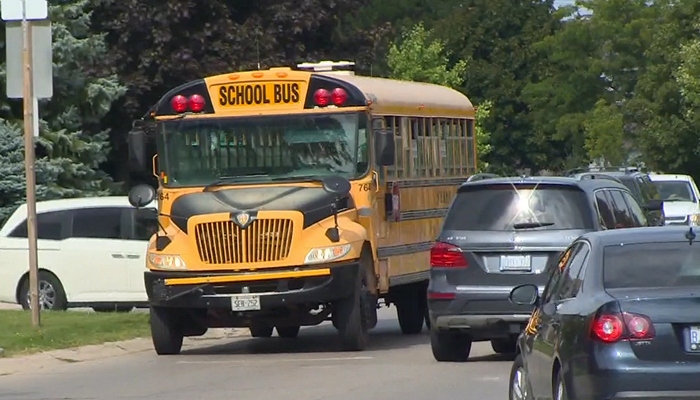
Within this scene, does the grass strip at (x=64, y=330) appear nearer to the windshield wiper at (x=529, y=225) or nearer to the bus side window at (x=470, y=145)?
the bus side window at (x=470, y=145)

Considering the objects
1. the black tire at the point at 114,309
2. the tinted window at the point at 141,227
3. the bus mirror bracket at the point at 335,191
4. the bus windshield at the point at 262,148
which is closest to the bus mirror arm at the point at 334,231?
the bus mirror bracket at the point at 335,191

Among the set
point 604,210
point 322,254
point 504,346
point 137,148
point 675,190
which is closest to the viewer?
point 604,210

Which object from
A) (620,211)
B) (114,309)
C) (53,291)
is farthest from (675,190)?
(620,211)

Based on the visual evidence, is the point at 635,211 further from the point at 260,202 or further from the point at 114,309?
the point at 114,309

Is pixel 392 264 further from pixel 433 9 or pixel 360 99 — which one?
pixel 433 9

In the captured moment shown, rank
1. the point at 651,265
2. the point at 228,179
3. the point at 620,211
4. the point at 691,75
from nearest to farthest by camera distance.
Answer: the point at 651,265 → the point at 620,211 → the point at 228,179 → the point at 691,75

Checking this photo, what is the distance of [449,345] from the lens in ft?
54.0

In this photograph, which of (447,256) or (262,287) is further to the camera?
(262,287)

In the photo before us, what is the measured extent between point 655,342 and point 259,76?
406 inches

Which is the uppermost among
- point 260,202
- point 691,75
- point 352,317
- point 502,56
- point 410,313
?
point 502,56

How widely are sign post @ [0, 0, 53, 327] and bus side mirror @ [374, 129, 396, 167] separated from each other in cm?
401

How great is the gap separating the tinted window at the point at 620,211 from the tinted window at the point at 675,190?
841 inches

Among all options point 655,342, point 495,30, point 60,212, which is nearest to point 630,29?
point 495,30

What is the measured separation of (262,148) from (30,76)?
2.93 m
